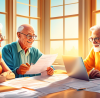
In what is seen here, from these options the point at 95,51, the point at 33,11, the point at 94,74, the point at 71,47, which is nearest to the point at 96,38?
the point at 95,51

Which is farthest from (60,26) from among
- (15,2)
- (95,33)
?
(95,33)

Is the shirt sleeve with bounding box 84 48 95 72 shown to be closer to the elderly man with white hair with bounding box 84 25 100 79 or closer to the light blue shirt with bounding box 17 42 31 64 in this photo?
the elderly man with white hair with bounding box 84 25 100 79

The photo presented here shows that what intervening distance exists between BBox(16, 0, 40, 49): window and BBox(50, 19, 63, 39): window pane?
0.87 ft

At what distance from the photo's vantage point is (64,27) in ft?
8.68

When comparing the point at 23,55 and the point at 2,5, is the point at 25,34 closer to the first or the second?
the point at 23,55

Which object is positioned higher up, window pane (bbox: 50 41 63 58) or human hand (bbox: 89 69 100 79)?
window pane (bbox: 50 41 63 58)

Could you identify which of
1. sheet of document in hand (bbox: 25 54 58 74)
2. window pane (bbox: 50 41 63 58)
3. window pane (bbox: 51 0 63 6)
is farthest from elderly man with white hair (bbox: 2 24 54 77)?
window pane (bbox: 51 0 63 6)

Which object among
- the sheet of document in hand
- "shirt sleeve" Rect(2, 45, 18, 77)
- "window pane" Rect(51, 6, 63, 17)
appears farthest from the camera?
"window pane" Rect(51, 6, 63, 17)

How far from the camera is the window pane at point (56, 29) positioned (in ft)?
8.84

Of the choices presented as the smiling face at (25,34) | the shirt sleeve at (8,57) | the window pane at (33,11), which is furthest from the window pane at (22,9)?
the shirt sleeve at (8,57)

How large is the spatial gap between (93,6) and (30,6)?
1.06 m

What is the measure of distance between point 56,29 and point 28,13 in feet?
1.84

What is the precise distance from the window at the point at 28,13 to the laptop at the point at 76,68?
1.41m

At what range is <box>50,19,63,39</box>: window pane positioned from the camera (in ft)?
8.84
